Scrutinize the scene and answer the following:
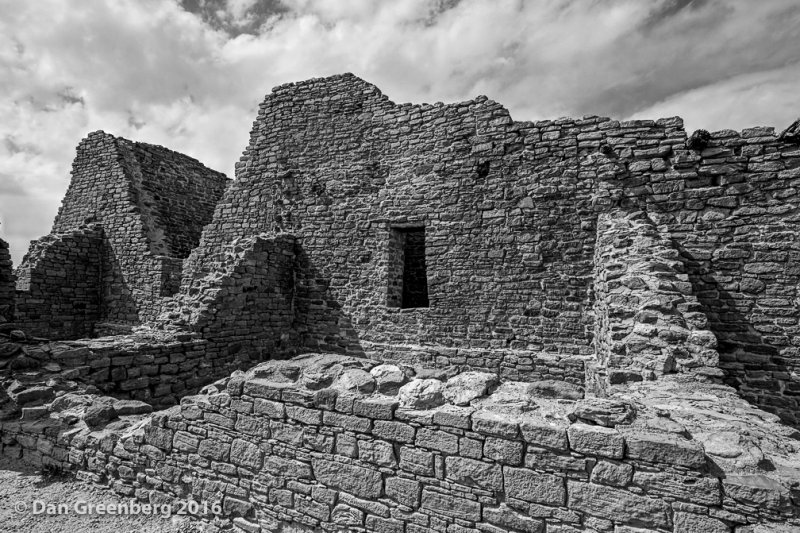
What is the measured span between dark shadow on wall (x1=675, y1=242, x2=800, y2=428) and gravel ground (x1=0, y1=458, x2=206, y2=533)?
24.4 feet

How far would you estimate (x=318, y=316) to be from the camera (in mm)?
9781

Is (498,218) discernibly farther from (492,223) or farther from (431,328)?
(431,328)

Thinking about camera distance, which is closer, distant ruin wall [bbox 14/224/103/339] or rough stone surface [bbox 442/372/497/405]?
rough stone surface [bbox 442/372/497/405]

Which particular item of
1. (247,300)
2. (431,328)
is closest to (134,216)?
(247,300)

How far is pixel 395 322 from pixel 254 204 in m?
4.87

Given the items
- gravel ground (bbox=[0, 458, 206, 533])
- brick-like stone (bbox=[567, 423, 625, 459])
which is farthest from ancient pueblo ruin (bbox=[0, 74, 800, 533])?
gravel ground (bbox=[0, 458, 206, 533])

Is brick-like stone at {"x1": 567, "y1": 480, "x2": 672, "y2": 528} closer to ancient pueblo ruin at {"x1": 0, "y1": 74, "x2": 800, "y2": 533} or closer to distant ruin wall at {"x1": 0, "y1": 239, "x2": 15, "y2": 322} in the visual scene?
ancient pueblo ruin at {"x1": 0, "y1": 74, "x2": 800, "y2": 533}

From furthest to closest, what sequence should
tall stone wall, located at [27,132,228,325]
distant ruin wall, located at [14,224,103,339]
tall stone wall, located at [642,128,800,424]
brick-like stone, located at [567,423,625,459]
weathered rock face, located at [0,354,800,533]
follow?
tall stone wall, located at [27,132,228,325] < distant ruin wall, located at [14,224,103,339] < tall stone wall, located at [642,128,800,424] < brick-like stone, located at [567,423,625,459] < weathered rock face, located at [0,354,800,533]

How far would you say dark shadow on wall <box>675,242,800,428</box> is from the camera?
6.03 meters

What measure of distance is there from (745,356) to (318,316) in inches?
312

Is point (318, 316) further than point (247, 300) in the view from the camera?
Yes

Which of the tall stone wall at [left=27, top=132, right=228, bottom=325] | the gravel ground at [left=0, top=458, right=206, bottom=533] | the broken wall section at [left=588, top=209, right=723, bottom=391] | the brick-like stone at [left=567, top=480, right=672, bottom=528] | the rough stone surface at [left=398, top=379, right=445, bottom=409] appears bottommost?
the gravel ground at [left=0, top=458, right=206, bottom=533]

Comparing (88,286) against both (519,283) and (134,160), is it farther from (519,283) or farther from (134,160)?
(519,283)

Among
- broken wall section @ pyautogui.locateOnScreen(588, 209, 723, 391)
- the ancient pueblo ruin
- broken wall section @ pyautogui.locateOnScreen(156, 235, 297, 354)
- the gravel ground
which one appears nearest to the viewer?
the ancient pueblo ruin
